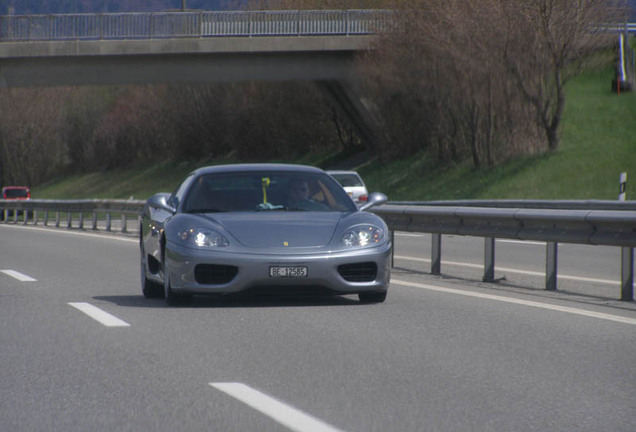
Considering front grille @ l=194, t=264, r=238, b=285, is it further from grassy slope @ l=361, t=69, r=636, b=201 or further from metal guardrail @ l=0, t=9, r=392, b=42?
metal guardrail @ l=0, t=9, r=392, b=42

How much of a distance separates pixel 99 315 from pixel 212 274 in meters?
0.99

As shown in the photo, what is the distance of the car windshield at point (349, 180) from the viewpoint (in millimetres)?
31266

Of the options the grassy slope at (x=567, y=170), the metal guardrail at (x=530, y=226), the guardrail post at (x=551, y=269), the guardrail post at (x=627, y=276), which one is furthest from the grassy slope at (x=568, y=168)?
the guardrail post at (x=627, y=276)

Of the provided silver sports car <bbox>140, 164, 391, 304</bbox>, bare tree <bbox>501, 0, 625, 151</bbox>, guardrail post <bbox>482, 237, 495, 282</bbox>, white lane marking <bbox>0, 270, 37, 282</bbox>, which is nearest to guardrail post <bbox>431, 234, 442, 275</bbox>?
guardrail post <bbox>482, 237, 495, 282</bbox>

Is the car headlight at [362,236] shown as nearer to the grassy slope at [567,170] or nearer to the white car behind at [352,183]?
the white car behind at [352,183]

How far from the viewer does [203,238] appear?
10.6 meters

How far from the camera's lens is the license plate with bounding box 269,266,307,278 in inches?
408

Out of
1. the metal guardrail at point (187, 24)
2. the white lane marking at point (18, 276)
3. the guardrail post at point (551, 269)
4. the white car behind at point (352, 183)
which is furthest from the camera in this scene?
the metal guardrail at point (187, 24)

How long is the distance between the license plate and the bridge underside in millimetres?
39200

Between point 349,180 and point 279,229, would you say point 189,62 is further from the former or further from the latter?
point 279,229

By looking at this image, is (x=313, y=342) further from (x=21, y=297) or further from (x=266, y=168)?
(x=21, y=297)

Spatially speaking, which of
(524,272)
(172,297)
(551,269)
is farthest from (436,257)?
(172,297)

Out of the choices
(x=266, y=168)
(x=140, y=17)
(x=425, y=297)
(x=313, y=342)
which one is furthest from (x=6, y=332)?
(x=140, y=17)

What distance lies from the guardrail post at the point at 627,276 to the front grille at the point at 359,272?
94.4 inches
